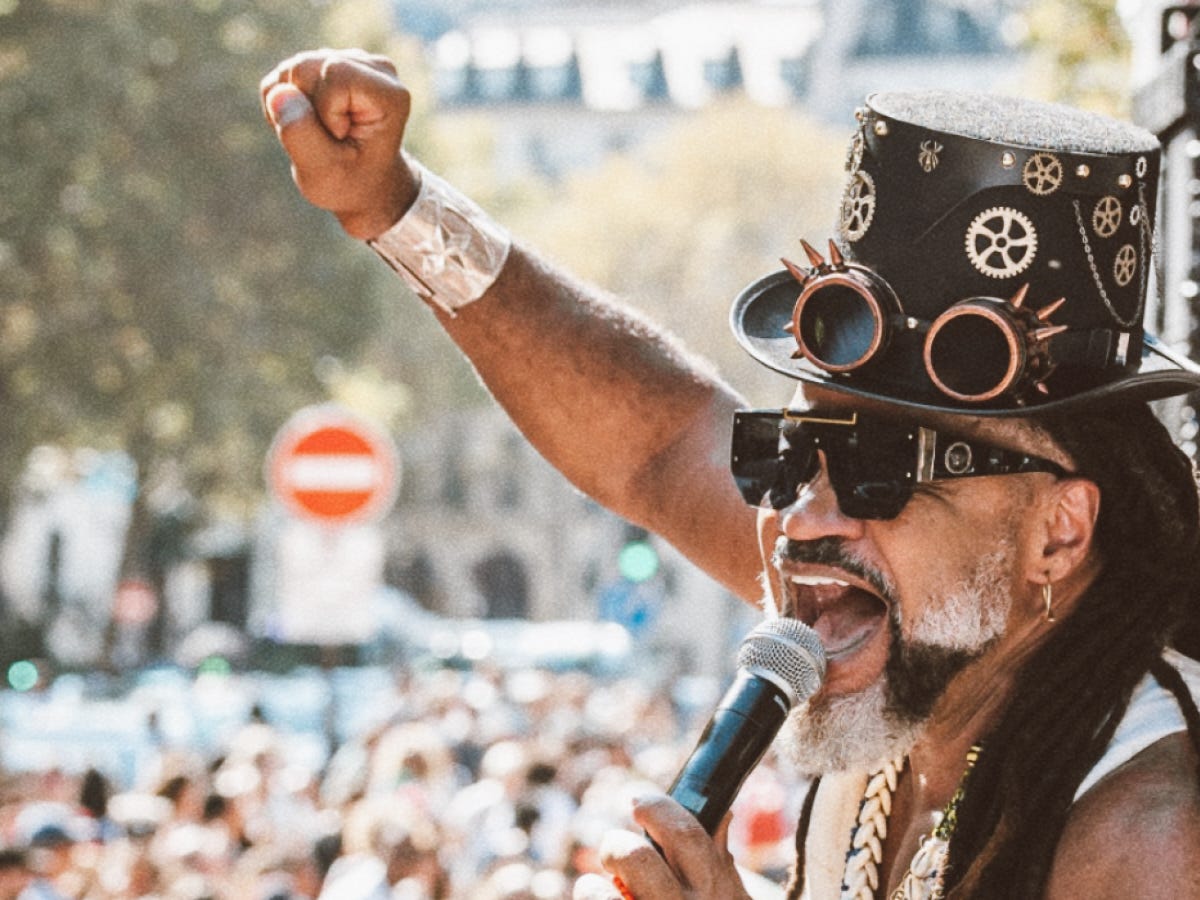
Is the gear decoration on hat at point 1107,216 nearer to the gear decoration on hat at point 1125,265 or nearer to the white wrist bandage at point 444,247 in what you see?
the gear decoration on hat at point 1125,265

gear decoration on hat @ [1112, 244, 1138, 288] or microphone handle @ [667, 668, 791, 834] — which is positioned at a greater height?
gear decoration on hat @ [1112, 244, 1138, 288]

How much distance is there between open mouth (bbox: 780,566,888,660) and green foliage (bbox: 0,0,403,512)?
2114cm

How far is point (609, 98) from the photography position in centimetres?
7756

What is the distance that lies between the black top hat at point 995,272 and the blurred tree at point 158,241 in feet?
69.1

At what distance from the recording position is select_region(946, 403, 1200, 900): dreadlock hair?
2.59 m

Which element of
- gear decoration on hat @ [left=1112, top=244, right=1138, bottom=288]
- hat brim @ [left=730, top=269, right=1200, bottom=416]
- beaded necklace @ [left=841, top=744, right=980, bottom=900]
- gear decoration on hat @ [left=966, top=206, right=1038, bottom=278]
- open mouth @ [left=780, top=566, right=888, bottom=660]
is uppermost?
gear decoration on hat @ [left=966, top=206, right=1038, bottom=278]

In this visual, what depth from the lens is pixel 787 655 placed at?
2.46 meters

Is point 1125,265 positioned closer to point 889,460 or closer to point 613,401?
point 889,460

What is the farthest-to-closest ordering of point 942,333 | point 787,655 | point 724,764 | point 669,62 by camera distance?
point 669,62 < point 942,333 < point 787,655 < point 724,764

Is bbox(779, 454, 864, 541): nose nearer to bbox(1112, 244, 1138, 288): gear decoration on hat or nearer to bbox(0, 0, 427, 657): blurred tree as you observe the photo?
bbox(1112, 244, 1138, 288): gear decoration on hat

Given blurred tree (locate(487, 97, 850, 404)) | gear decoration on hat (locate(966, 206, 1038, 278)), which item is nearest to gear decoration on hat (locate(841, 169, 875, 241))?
gear decoration on hat (locate(966, 206, 1038, 278))

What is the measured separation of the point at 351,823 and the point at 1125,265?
7725 mm

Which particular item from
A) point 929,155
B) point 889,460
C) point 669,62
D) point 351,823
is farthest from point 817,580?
point 669,62

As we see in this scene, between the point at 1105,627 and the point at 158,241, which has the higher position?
the point at 1105,627
